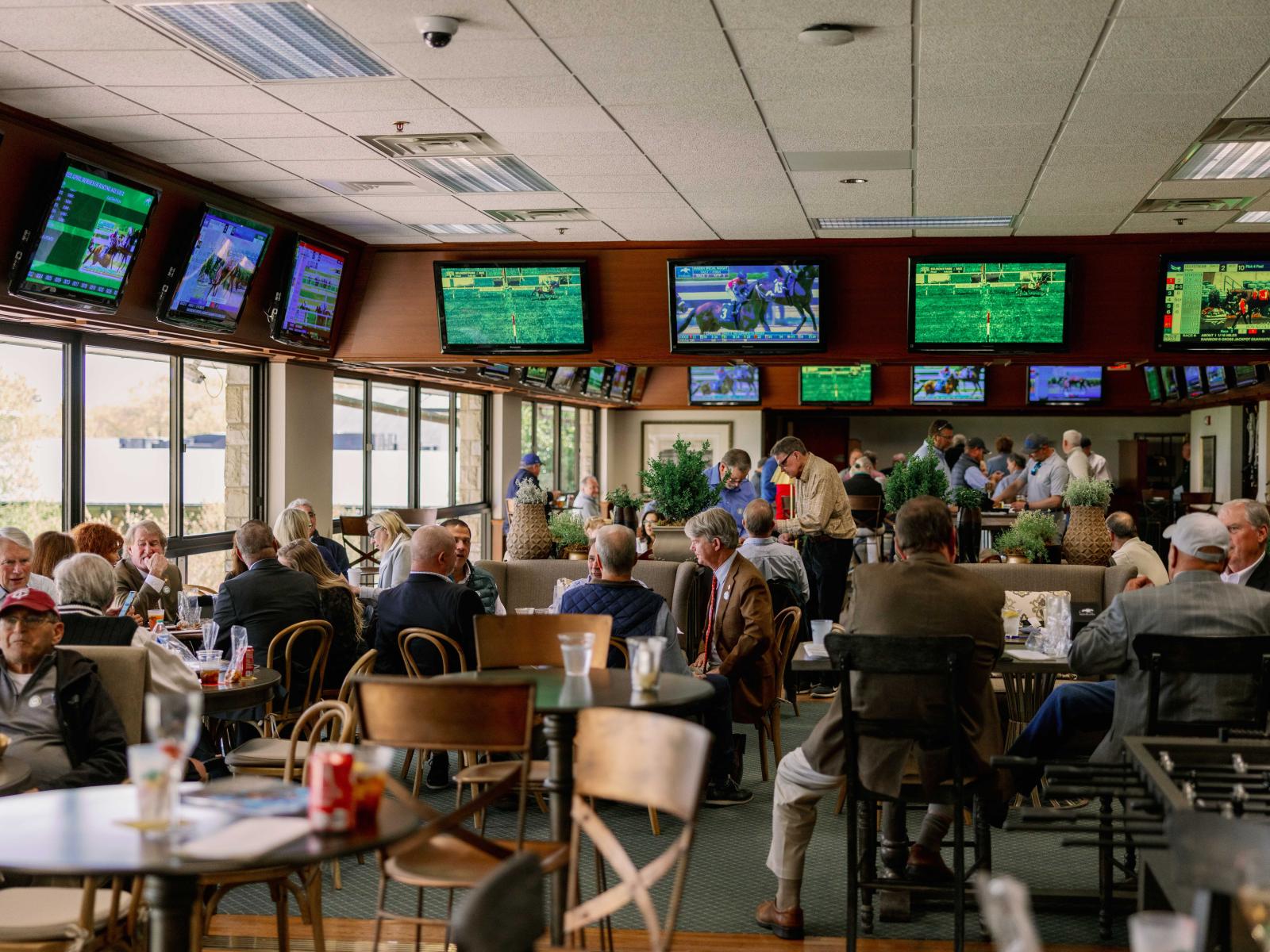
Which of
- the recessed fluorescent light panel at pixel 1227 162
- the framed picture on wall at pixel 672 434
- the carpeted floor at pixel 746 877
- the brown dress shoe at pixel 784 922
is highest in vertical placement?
the recessed fluorescent light panel at pixel 1227 162

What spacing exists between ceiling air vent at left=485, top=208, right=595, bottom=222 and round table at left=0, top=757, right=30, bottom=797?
462 centimetres

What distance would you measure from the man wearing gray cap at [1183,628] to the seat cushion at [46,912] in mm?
2939

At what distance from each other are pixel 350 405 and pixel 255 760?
6448 mm

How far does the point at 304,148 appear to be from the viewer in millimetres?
5988

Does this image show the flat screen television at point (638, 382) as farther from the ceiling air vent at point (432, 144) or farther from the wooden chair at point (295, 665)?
the wooden chair at point (295, 665)

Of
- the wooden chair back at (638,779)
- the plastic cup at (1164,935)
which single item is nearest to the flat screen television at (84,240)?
the wooden chair back at (638,779)

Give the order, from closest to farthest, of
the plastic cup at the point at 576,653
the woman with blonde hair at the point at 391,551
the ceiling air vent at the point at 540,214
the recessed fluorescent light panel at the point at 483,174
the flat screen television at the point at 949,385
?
1. the plastic cup at the point at 576,653
2. the recessed fluorescent light panel at the point at 483,174
3. the woman with blonde hair at the point at 391,551
4. the ceiling air vent at the point at 540,214
5. the flat screen television at the point at 949,385

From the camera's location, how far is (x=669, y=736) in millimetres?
2674

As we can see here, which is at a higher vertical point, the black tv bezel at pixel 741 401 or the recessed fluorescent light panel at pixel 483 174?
the recessed fluorescent light panel at pixel 483 174

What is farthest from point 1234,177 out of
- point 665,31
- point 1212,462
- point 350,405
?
point 1212,462

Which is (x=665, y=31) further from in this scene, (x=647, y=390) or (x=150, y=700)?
(x=647, y=390)

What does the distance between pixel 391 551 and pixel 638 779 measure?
15.8 ft

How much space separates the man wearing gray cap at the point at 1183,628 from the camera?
4.06 meters

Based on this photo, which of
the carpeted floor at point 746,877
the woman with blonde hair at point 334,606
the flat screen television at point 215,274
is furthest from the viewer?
the flat screen television at point 215,274
